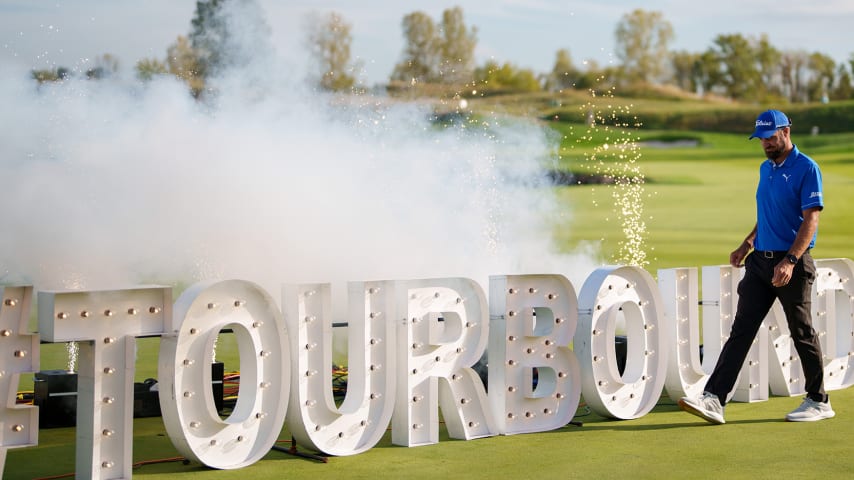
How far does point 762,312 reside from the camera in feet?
22.0

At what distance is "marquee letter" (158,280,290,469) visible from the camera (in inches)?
218

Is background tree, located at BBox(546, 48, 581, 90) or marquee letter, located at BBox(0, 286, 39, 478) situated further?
background tree, located at BBox(546, 48, 581, 90)

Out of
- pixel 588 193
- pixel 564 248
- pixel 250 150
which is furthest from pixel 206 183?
pixel 588 193

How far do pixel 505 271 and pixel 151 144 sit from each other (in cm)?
440

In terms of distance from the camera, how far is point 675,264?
24844 millimetres

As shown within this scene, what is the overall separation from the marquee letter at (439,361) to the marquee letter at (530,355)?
127 millimetres

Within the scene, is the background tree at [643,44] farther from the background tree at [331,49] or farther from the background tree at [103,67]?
the background tree at [103,67]

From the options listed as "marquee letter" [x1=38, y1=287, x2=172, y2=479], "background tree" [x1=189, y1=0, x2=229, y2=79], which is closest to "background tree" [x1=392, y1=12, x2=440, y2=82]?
"background tree" [x1=189, y1=0, x2=229, y2=79]

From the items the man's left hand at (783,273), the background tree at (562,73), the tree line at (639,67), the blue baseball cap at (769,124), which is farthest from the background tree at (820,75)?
the man's left hand at (783,273)

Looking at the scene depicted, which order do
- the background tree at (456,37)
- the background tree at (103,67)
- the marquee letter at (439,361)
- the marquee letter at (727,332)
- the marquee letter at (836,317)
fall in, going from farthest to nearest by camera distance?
1. the background tree at (456,37)
2. the background tree at (103,67)
3. the marquee letter at (836,317)
4. the marquee letter at (727,332)
5. the marquee letter at (439,361)

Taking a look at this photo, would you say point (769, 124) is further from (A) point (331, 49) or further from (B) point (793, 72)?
(B) point (793, 72)

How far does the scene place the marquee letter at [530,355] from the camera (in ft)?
21.8

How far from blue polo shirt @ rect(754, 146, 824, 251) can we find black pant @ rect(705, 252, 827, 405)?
125 millimetres

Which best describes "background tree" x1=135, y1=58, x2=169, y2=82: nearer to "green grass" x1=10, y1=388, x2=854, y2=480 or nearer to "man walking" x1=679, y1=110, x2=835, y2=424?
"green grass" x1=10, y1=388, x2=854, y2=480
